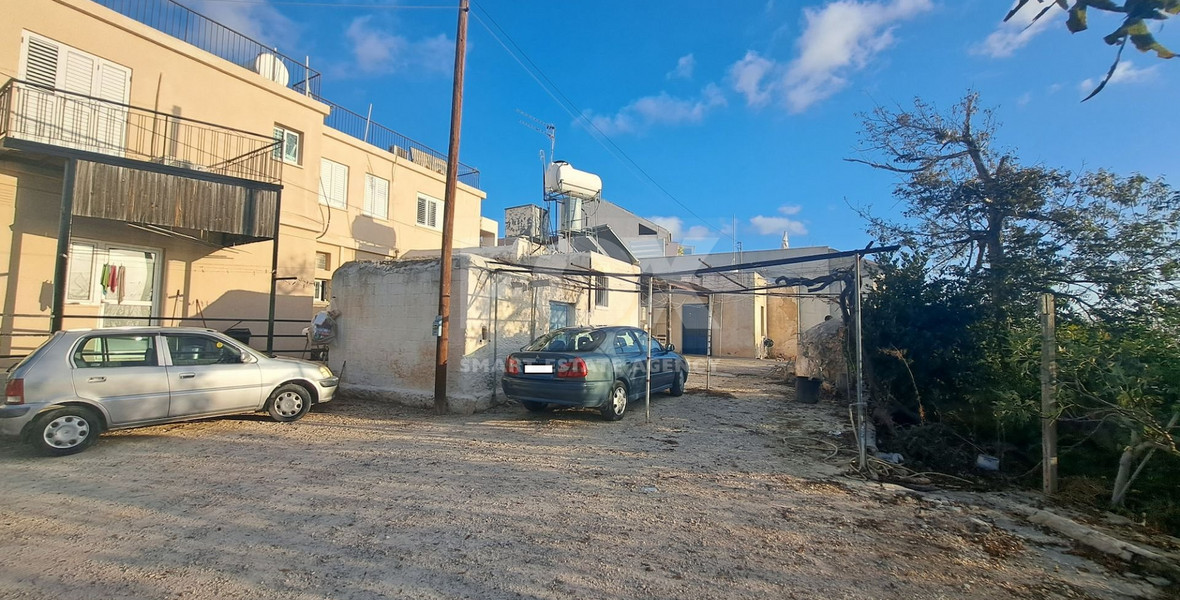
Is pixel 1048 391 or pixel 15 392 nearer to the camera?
pixel 1048 391

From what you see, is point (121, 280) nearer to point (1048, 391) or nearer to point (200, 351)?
point (200, 351)

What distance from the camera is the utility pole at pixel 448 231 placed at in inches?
354

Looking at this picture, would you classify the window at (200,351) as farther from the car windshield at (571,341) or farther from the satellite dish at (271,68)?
the satellite dish at (271,68)

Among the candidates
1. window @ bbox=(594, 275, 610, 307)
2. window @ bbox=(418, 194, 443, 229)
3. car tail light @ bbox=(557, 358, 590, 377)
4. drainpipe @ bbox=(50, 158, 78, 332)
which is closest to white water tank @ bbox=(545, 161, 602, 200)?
window @ bbox=(594, 275, 610, 307)

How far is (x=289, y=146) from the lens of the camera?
1370cm

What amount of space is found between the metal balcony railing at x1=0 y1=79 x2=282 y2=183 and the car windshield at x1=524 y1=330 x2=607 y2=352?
751 cm

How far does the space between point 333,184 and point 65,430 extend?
35.8 ft

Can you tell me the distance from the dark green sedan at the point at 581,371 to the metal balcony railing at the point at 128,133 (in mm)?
7669

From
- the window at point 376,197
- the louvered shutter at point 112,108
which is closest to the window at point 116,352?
the louvered shutter at point 112,108

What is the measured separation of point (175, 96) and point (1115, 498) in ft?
54.2

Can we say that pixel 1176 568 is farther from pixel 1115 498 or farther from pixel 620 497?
pixel 620 497

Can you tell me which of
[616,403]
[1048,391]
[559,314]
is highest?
[559,314]

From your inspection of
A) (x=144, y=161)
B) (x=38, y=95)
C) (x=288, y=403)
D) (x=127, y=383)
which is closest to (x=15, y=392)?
(x=127, y=383)

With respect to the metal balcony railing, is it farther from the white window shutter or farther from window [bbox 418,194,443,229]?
window [bbox 418,194,443,229]
